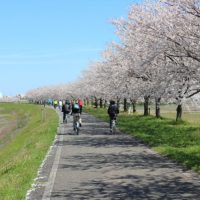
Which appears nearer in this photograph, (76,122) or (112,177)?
→ (112,177)

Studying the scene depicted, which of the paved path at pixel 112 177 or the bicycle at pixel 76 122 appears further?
the bicycle at pixel 76 122

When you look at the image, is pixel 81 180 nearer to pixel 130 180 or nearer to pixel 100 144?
pixel 130 180

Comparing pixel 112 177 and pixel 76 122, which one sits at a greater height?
pixel 76 122

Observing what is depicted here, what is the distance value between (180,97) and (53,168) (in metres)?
12.7

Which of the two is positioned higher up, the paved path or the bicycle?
the bicycle

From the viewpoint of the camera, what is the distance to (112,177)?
38.1 ft

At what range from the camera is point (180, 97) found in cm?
2466

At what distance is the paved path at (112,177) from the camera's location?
961cm

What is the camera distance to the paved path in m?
9.61

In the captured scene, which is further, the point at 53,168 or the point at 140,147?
the point at 140,147

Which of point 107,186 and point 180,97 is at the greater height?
point 180,97

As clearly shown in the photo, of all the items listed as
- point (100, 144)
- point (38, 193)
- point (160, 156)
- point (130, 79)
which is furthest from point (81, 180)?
point (130, 79)

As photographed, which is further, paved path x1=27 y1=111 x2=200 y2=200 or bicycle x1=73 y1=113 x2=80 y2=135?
bicycle x1=73 y1=113 x2=80 y2=135

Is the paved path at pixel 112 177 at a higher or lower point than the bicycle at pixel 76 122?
lower
